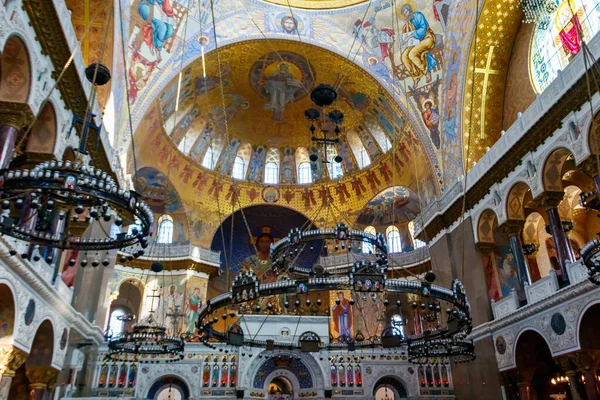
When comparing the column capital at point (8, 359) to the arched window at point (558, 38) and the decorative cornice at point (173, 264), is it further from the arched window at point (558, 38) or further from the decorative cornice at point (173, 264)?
the arched window at point (558, 38)

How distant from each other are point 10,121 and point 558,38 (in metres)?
15.1

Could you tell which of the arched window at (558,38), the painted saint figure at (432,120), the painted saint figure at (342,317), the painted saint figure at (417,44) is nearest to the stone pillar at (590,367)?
the arched window at (558,38)

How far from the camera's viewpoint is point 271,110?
23969mm

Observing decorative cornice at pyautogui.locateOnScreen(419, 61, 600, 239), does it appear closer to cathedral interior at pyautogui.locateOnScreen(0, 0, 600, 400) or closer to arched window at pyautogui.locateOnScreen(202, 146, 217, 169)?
cathedral interior at pyautogui.locateOnScreen(0, 0, 600, 400)

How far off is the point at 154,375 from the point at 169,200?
8936mm

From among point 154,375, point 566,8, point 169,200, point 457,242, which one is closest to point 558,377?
point 457,242

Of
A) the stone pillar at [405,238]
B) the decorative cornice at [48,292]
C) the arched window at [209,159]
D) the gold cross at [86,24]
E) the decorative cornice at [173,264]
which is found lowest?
the decorative cornice at [48,292]

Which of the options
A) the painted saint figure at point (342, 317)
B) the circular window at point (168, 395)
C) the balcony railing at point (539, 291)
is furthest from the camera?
the painted saint figure at point (342, 317)

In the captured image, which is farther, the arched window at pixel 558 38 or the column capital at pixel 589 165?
the arched window at pixel 558 38

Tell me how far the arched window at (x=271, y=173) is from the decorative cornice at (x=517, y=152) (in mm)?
9535

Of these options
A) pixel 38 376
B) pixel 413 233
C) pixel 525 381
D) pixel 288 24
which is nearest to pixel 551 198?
pixel 525 381

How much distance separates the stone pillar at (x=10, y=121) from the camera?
9.03 m

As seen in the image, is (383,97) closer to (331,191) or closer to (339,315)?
(331,191)

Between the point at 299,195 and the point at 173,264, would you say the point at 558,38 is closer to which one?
the point at 299,195
